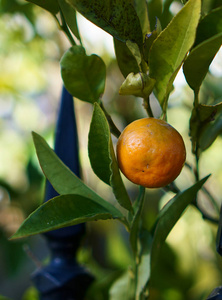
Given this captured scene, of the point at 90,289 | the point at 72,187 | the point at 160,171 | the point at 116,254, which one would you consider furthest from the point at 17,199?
the point at 160,171

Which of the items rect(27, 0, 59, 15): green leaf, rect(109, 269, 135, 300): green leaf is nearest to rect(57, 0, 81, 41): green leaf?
rect(27, 0, 59, 15): green leaf

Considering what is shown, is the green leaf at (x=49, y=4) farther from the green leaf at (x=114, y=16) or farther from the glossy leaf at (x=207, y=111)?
the glossy leaf at (x=207, y=111)

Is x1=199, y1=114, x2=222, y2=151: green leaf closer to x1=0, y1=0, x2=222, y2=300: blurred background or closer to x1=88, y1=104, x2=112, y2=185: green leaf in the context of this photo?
x1=0, y1=0, x2=222, y2=300: blurred background

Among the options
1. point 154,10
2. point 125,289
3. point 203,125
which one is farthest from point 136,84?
point 125,289

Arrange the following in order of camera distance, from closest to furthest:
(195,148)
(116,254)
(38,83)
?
(195,148)
(116,254)
(38,83)

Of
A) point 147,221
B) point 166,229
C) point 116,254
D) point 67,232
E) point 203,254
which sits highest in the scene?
point 166,229

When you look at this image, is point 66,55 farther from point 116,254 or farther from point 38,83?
point 38,83
